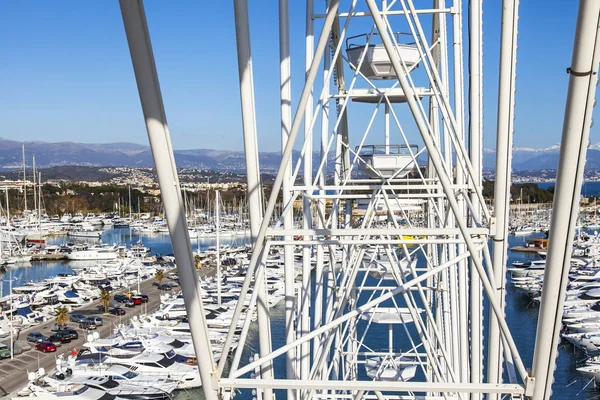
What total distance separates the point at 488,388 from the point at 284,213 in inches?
100

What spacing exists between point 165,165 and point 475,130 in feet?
12.1

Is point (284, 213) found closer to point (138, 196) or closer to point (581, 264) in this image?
point (581, 264)

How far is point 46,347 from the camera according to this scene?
83.0ft

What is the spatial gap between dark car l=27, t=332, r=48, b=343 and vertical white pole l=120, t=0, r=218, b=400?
24.2 metres

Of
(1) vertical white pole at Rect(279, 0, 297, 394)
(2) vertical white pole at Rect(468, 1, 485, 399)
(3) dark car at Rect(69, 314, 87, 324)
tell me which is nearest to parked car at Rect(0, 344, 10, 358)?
(3) dark car at Rect(69, 314, 87, 324)

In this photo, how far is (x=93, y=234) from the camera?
68.2 m

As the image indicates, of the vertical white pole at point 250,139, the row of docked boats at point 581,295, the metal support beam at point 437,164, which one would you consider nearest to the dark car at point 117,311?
the row of docked boats at point 581,295

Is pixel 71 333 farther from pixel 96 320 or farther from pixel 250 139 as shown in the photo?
pixel 250 139

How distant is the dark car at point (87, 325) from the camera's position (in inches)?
1141

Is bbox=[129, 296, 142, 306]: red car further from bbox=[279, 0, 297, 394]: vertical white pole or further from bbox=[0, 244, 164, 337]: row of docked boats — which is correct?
bbox=[279, 0, 297, 394]: vertical white pole

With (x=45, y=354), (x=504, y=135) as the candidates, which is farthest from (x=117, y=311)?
(x=504, y=135)

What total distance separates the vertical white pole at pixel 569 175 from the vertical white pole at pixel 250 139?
1.55 m

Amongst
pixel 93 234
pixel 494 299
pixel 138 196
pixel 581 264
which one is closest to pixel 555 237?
pixel 494 299

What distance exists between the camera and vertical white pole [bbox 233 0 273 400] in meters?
4.65
